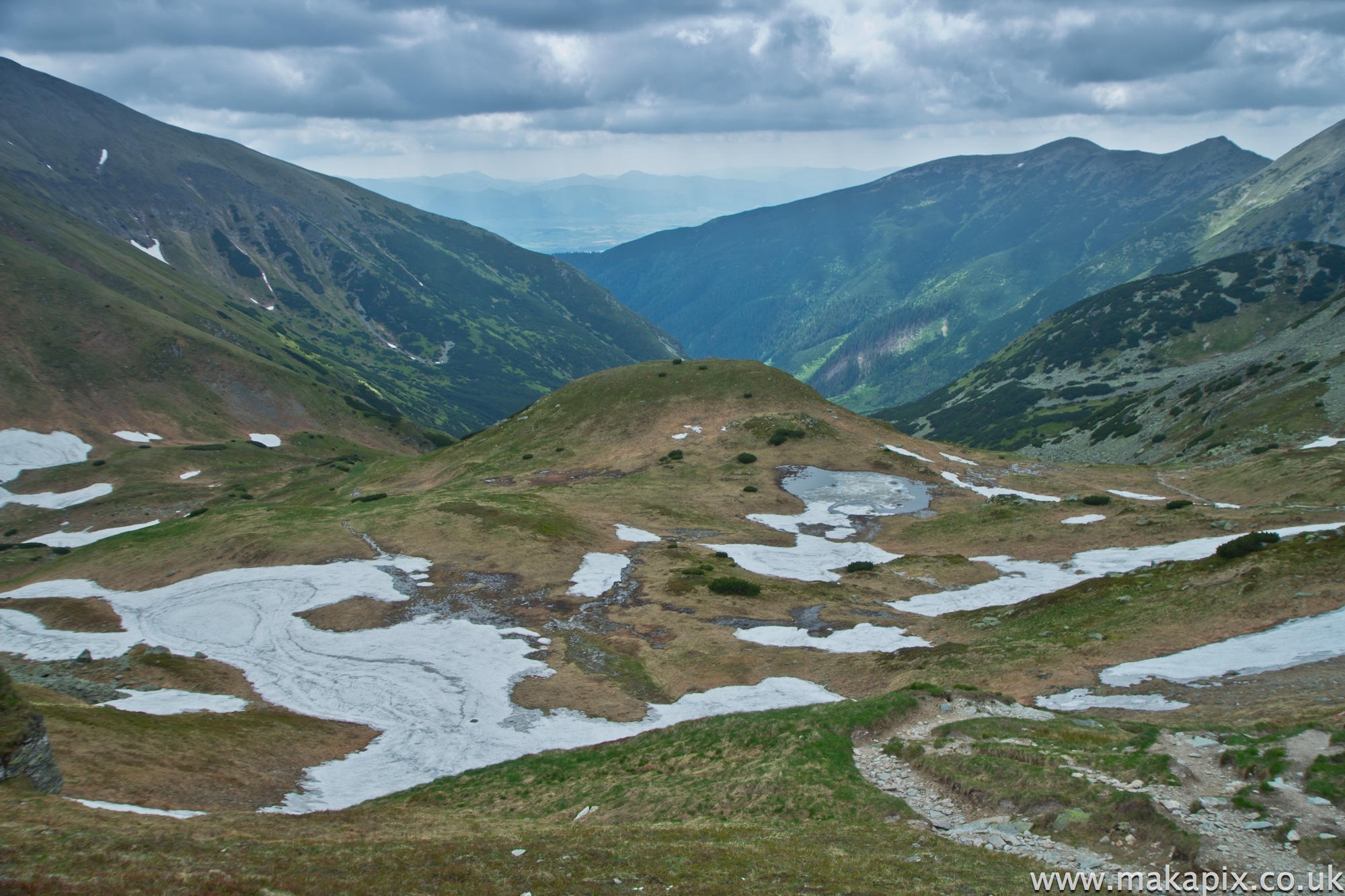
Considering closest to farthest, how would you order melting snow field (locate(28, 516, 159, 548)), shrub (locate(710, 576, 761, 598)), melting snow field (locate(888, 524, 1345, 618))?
melting snow field (locate(888, 524, 1345, 618)), shrub (locate(710, 576, 761, 598)), melting snow field (locate(28, 516, 159, 548))

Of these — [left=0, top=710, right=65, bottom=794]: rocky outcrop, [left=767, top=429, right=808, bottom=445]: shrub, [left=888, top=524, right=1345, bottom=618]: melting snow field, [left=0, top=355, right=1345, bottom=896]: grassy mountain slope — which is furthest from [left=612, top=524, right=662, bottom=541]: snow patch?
[left=0, top=710, right=65, bottom=794]: rocky outcrop

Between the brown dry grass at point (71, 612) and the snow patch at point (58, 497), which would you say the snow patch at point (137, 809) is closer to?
the brown dry grass at point (71, 612)

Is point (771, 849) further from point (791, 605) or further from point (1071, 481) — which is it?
point (1071, 481)

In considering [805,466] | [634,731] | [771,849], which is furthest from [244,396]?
[771,849]

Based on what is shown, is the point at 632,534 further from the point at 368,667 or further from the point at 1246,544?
the point at 1246,544

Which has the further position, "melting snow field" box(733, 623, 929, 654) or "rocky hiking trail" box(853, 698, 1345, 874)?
"melting snow field" box(733, 623, 929, 654)

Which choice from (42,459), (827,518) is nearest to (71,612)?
(827,518)

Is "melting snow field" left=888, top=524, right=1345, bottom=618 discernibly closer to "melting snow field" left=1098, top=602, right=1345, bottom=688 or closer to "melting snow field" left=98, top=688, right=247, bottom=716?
"melting snow field" left=1098, top=602, right=1345, bottom=688
